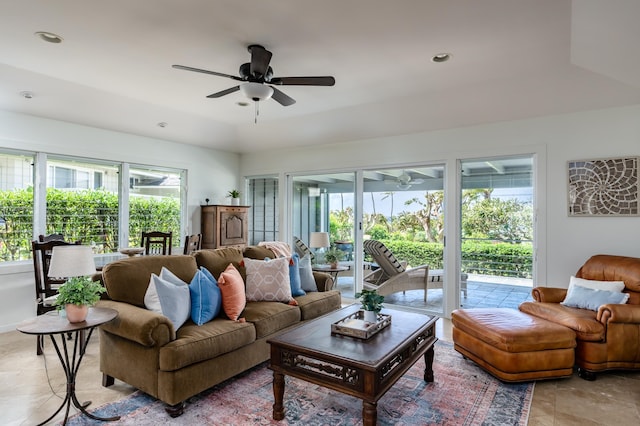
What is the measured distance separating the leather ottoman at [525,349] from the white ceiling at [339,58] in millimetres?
2266

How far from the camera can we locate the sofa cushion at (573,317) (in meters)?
2.92

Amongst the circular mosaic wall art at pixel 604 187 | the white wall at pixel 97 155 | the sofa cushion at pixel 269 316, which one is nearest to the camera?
the sofa cushion at pixel 269 316

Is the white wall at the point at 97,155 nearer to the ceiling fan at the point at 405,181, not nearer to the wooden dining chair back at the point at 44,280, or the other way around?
the wooden dining chair back at the point at 44,280

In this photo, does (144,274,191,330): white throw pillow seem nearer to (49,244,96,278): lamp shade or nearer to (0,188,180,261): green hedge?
(49,244,96,278): lamp shade

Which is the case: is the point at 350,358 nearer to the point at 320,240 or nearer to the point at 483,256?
the point at 483,256

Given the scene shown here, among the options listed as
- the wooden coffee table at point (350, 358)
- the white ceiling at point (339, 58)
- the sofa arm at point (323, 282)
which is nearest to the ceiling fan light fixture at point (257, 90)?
the white ceiling at point (339, 58)

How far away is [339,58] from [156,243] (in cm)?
351

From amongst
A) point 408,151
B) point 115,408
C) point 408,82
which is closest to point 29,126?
point 115,408

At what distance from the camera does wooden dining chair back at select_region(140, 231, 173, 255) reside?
4.86 meters

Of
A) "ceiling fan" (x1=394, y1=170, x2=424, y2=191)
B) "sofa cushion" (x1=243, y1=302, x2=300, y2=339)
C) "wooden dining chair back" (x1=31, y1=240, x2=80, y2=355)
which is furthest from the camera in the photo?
"ceiling fan" (x1=394, y1=170, x2=424, y2=191)

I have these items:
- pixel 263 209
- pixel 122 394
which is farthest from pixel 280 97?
pixel 263 209

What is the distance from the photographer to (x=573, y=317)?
120 inches

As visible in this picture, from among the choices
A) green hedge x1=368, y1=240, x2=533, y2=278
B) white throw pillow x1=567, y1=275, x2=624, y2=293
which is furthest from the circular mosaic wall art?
white throw pillow x1=567, y1=275, x2=624, y2=293

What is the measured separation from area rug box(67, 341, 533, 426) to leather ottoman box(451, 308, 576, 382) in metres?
0.12
